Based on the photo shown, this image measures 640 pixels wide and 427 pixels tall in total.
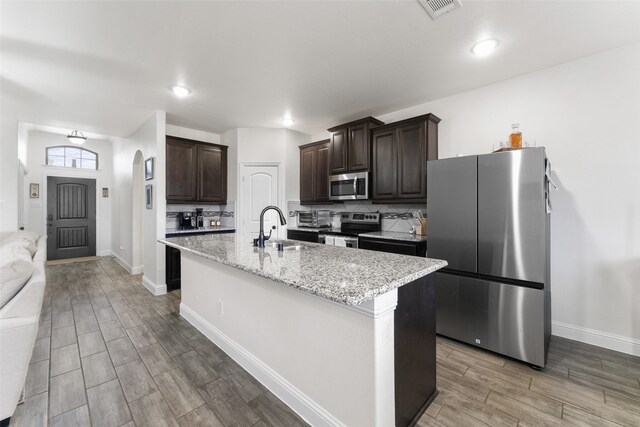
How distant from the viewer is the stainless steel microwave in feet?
12.8

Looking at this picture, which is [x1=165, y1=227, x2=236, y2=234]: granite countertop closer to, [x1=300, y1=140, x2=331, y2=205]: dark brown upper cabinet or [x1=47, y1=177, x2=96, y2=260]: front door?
[x1=300, y1=140, x2=331, y2=205]: dark brown upper cabinet

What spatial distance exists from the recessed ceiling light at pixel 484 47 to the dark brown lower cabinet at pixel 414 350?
80.8 inches

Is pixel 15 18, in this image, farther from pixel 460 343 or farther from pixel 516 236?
pixel 460 343

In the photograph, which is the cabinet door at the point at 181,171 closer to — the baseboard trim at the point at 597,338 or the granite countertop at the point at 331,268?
the granite countertop at the point at 331,268

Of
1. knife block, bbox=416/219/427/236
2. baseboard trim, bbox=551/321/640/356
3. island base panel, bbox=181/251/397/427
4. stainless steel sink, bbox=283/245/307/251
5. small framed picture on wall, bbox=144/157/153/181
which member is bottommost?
baseboard trim, bbox=551/321/640/356

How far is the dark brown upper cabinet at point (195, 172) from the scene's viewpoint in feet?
14.7

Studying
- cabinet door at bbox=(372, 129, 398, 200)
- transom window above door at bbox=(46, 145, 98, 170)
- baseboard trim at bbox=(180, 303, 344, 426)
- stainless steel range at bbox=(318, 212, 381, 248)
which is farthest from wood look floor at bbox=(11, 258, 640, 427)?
transom window above door at bbox=(46, 145, 98, 170)

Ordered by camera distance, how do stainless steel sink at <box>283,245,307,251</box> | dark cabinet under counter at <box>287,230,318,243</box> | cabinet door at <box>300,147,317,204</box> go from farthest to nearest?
cabinet door at <box>300,147,317,204</box>, dark cabinet under counter at <box>287,230,318,243</box>, stainless steel sink at <box>283,245,307,251</box>

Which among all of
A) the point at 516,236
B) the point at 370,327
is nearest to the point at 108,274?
the point at 370,327

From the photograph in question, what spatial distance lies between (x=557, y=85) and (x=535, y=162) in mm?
1227

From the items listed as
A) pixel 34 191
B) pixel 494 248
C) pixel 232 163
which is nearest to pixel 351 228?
pixel 494 248

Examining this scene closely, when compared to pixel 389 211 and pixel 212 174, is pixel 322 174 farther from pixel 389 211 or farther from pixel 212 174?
pixel 212 174

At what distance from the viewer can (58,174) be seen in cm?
602

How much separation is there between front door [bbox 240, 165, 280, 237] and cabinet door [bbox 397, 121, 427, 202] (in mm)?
2355
